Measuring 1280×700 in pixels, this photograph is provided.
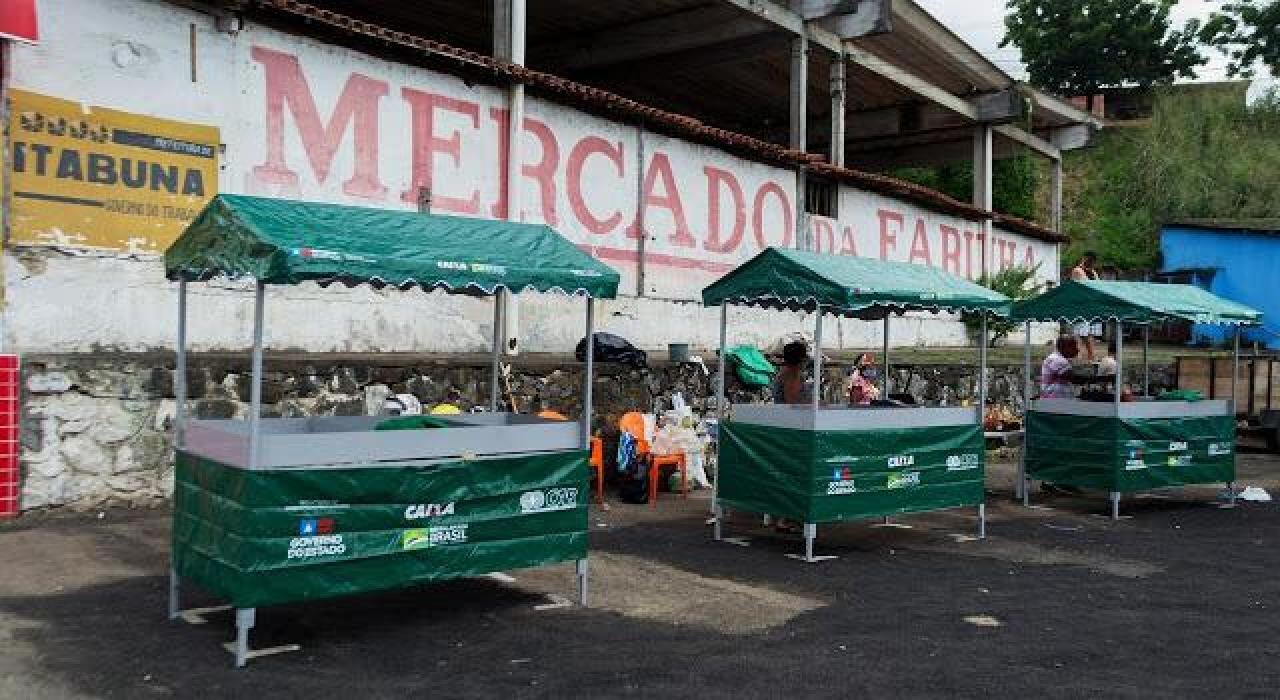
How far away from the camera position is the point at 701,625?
645 cm

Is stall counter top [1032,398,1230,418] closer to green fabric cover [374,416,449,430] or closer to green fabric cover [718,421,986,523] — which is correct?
green fabric cover [718,421,986,523]

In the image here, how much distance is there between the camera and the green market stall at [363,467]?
554 cm

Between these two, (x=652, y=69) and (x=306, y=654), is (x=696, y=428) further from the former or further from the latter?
(x=652, y=69)

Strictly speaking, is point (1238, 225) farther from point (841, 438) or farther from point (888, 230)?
point (841, 438)

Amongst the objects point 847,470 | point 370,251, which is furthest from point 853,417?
point 370,251

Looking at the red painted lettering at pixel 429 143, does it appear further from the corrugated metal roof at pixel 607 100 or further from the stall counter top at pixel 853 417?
the stall counter top at pixel 853 417

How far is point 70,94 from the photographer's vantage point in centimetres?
896

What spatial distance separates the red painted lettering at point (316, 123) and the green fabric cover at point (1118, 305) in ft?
23.7

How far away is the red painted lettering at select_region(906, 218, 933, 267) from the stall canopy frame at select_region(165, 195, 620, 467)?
587 inches

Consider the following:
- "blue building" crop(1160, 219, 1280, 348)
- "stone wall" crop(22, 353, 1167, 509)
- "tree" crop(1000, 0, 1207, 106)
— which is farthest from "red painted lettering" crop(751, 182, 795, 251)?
"tree" crop(1000, 0, 1207, 106)

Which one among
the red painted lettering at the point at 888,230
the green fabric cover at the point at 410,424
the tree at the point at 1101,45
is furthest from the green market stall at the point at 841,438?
the tree at the point at 1101,45

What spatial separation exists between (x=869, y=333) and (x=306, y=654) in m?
15.8

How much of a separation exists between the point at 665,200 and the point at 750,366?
2819mm

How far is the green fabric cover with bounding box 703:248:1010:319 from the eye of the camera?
855 cm
